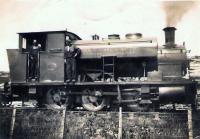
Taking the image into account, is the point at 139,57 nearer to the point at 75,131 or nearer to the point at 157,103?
the point at 157,103

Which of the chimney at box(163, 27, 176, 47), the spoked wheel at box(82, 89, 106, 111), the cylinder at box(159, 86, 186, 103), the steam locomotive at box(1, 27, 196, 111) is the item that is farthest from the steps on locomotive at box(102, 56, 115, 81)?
the chimney at box(163, 27, 176, 47)

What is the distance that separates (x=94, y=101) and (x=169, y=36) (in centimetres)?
363

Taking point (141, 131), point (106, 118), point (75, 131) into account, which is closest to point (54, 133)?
point (75, 131)

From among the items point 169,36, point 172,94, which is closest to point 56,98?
point 172,94

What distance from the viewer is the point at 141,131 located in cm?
938

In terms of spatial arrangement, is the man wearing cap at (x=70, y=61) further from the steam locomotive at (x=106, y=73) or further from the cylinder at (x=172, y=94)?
the cylinder at (x=172, y=94)

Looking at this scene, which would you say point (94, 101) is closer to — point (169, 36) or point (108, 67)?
point (108, 67)

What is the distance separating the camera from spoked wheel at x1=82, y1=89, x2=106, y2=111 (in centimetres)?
1145

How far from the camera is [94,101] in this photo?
37.8 feet

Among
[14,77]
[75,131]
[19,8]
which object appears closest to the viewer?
[75,131]

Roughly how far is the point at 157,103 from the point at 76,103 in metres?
3.05

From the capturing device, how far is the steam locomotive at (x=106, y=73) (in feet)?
36.0

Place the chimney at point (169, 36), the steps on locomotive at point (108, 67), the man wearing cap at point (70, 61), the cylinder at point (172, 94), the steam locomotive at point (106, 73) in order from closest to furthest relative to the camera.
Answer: the cylinder at point (172, 94), the steam locomotive at point (106, 73), the chimney at point (169, 36), the steps on locomotive at point (108, 67), the man wearing cap at point (70, 61)

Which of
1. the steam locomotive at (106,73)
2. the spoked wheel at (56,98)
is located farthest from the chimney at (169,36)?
the spoked wheel at (56,98)
